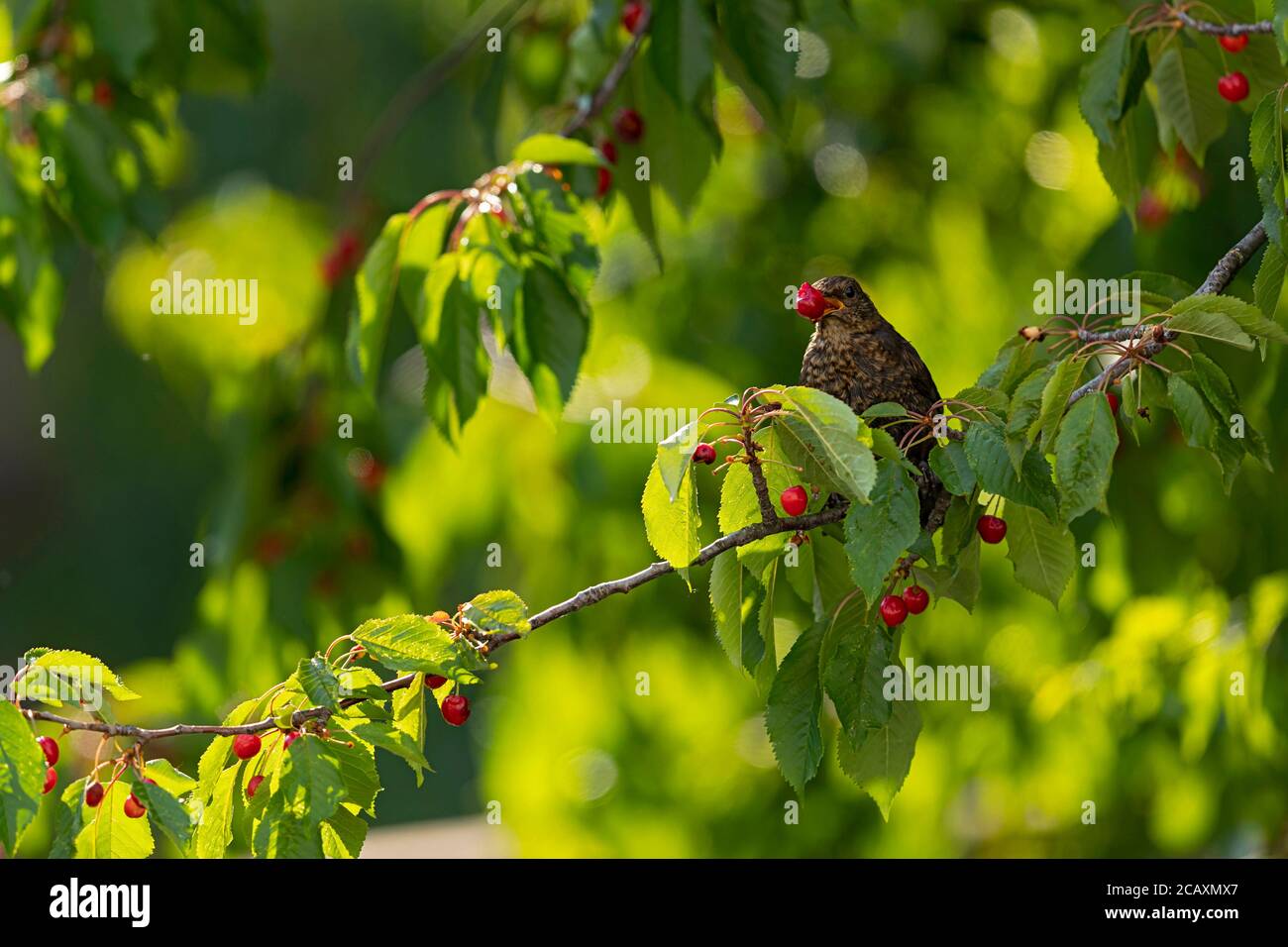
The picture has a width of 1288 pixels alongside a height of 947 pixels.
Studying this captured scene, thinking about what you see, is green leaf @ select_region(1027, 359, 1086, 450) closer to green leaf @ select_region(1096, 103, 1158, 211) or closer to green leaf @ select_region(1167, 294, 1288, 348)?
green leaf @ select_region(1167, 294, 1288, 348)

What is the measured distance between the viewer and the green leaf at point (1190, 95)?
7.72 ft

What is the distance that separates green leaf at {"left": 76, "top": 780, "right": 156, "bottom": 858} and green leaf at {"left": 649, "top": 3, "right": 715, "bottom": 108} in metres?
1.35

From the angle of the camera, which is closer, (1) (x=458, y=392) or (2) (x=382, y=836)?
(1) (x=458, y=392)

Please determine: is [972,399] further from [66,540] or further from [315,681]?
[66,540]

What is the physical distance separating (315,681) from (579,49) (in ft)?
4.89

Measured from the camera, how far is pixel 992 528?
1852mm

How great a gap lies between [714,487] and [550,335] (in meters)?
1.45

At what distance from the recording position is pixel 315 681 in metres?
1.66

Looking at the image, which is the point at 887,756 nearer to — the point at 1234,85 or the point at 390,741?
the point at 390,741

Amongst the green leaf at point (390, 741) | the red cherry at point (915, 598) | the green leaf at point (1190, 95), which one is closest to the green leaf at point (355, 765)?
the green leaf at point (390, 741)

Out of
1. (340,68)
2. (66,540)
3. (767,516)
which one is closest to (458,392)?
(767,516)

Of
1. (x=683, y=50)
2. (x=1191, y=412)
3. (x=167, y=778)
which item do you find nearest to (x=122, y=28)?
(x=683, y=50)

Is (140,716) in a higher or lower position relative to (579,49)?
lower

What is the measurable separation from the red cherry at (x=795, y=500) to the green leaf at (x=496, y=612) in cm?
32
